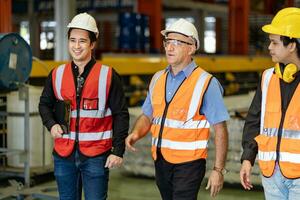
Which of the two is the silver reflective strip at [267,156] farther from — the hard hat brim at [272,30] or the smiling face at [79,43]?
the smiling face at [79,43]

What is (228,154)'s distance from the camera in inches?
242

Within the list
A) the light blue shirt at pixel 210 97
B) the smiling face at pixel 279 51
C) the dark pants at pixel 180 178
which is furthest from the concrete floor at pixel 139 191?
the smiling face at pixel 279 51

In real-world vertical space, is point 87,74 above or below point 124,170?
above

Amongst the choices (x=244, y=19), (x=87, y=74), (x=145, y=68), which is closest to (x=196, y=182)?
(x=87, y=74)

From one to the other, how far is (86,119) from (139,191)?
9.88ft

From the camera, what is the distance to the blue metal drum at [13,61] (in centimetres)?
548

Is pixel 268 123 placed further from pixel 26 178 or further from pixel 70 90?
pixel 26 178

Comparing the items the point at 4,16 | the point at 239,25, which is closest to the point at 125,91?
the point at 4,16

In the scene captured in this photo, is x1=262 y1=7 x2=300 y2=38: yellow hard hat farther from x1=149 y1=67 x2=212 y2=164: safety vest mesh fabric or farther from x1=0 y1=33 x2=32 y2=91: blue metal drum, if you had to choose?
x1=0 y1=33 x2=32 y2=91: blue metal drum

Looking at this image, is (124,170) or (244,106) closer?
(124,170)

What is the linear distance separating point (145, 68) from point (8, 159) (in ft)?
11.9

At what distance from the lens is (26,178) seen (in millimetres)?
5922

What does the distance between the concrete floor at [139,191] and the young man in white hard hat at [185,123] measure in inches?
111

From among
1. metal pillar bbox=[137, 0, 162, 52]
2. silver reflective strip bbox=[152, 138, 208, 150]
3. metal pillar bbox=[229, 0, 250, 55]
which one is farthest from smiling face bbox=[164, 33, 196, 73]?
metal pillar bbox=[229, 0, 250, 55]
